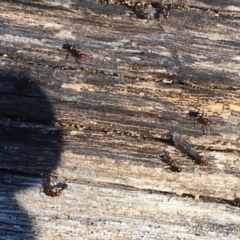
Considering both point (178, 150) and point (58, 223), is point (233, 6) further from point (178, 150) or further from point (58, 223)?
point (58, 223)

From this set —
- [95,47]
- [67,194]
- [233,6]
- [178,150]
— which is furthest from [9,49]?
[233,6]

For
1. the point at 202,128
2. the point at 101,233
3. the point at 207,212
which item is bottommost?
the point at 101,233

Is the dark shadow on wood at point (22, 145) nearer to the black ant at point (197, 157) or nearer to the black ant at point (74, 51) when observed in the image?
the black ant at point (74, 51)

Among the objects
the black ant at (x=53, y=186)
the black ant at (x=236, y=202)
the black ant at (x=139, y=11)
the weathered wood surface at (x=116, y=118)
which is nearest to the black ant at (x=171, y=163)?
the weathered wood surface at (x=116, y=118)

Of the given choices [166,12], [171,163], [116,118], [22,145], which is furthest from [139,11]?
[22,145]

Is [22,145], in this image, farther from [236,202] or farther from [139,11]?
[236,202]

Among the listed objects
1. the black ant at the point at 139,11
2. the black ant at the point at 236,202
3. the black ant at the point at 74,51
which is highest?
the black ant at the point at 139,11
